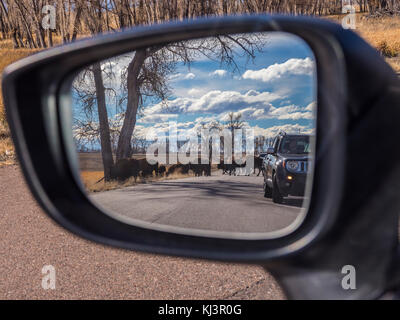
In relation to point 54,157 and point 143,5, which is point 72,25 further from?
point 54,157

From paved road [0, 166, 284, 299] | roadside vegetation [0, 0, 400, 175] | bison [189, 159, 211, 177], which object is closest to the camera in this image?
bison [189, 159, 211, 177]

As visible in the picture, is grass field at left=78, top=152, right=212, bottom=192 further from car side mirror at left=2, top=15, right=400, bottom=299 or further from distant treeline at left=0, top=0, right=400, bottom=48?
distant treeline at left=0, top=0, right=400, bottom=48

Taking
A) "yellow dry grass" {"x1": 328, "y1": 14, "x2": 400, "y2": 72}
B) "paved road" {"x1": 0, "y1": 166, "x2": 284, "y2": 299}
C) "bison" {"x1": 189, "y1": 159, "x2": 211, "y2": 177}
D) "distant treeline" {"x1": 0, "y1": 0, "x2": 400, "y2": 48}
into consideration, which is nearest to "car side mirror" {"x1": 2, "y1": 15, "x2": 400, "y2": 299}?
"bison" {"x1": 189, "y1": 159, "x2": 211, "y2": 177}

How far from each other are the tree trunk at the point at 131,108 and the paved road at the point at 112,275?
1.42 m

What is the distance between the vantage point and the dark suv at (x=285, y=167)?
3.73 ft

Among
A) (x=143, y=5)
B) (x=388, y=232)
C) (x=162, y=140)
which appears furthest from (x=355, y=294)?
(x=143, y=5)

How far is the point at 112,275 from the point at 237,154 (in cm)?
204

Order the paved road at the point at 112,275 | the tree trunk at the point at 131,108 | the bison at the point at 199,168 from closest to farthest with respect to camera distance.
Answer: the bison at the point at 199,168
the tree trunk at the point at 131,108
the paved road at the point at 112,275

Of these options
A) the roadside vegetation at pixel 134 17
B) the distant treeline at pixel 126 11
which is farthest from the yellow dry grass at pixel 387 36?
the distant treeline at pixel 126 11

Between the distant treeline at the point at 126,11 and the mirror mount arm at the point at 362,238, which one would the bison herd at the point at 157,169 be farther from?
the distant treeline at the point at 126,11

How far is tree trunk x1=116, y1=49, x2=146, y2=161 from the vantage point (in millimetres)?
1481

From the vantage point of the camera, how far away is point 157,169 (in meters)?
1.51

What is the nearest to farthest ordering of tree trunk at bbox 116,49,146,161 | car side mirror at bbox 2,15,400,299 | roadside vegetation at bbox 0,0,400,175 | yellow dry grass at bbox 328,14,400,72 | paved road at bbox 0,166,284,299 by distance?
car side mirror at bbox 2,15,400,299
tree trunk at bbox 116,49,146,161
paved road at bbox 0,166,284,299
roadside vegetation at bbox 0,0,400,175
yellow dry grass at bbox 328,14,400,72

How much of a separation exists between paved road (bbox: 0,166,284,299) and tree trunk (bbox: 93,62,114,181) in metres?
1.31
